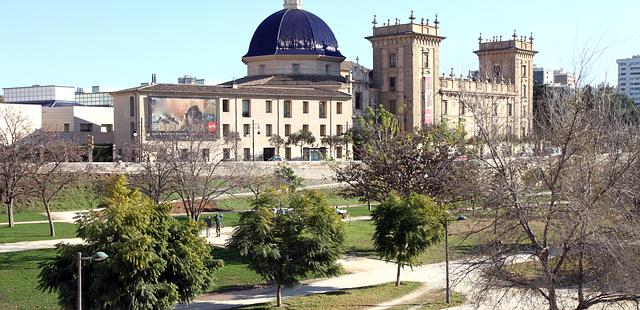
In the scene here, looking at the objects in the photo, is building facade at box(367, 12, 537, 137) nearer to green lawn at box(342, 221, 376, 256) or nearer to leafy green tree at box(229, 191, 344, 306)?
green lawn at box(342, 221, 376, 256)

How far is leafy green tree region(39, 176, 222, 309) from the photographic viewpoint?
2209cm

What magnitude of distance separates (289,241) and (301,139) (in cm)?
4355

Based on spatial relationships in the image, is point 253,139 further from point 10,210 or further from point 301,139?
point 10,210

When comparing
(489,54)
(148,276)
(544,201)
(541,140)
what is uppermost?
(489,54)

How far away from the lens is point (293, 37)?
82.1m

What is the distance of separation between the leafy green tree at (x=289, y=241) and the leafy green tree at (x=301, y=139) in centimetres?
4204

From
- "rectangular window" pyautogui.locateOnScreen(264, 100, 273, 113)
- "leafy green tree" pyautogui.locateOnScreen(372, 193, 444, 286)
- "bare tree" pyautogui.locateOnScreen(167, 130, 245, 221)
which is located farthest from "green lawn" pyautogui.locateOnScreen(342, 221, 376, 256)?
"rectangular window" pyautogui.locateOnScreen(264, 100, 273, 113)

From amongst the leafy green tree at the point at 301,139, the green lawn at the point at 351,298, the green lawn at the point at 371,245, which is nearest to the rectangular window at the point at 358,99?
the leafy green tree at the point at 301,139

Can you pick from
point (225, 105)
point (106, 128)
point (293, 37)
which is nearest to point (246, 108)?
point (225, 105)

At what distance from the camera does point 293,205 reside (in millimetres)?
28859

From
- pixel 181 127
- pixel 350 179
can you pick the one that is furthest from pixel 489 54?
pixel 350 179

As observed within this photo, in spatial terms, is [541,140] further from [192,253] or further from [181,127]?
[181,127]

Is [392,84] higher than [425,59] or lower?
lower

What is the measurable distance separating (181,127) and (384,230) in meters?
35.7
